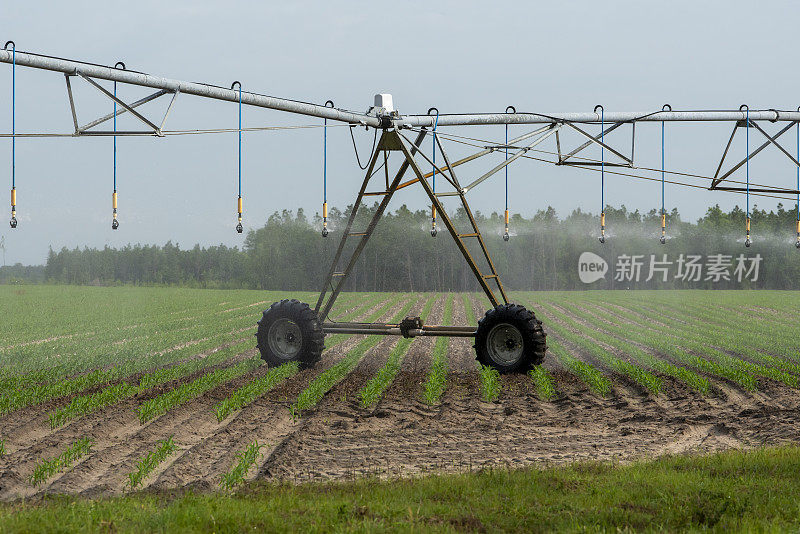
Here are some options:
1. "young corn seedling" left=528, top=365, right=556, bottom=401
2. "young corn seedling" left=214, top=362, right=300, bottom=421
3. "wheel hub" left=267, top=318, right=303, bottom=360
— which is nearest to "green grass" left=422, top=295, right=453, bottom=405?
"young corn seedling" left=528, top=365, right=556, bottom=401

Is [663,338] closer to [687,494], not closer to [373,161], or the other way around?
[373,161]

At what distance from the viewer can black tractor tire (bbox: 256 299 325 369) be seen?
49.2 ft

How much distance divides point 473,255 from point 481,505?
47.6 meters

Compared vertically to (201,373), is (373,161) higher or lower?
higher

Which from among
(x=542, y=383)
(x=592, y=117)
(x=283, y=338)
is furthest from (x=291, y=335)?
(x=592, y=117)

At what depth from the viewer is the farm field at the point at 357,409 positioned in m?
8.14

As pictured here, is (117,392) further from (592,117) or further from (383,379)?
(592,117)

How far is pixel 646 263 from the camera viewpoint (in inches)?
2372

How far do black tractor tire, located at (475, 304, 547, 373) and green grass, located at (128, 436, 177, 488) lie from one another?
21.6 ft

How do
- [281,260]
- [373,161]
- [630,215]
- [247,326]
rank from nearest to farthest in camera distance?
[373,161]
[247,326]
[281,260]
[630,215]

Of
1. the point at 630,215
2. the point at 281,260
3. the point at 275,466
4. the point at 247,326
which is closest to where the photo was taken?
the point at 275,466

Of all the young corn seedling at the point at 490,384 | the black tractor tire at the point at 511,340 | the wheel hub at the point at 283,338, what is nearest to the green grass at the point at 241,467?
the young corn seedling at the point at 490,384

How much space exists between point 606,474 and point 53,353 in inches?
623

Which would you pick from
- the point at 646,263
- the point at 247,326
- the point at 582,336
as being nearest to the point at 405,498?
the point at 582,336
